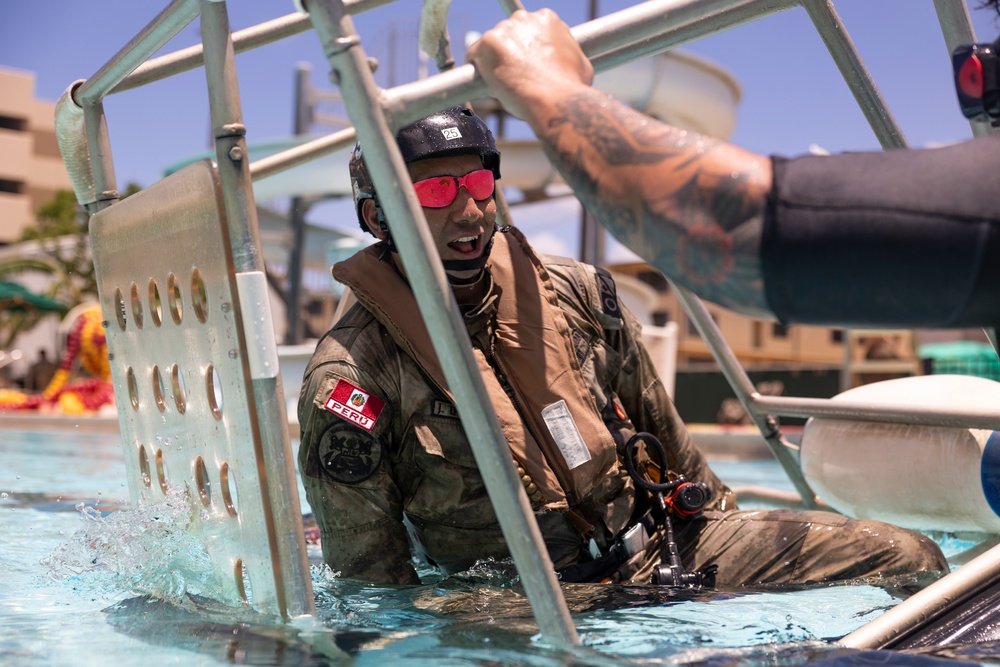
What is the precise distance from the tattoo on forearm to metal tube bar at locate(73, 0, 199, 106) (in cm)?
84

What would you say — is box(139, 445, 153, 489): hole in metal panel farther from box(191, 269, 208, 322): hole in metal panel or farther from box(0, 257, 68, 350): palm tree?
box(0, 257, 68, 350): palm tree

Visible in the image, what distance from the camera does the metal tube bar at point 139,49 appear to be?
2.00 metres

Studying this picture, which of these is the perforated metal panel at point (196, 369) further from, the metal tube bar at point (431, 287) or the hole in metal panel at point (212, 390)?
the metal tube bar at point (431, 287)

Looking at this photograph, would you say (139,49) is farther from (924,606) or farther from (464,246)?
(924,606)

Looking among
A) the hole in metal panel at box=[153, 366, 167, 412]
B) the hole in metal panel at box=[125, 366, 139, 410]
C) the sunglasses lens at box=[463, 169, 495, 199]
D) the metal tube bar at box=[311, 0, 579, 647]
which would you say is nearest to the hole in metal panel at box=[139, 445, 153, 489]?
the hole in metal panel at box=[125, 366, 139, 410]

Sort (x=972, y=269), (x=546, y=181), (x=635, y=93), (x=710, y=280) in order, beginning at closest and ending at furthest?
(x=972, y=269) < (x=710, y=280) < (x=635, y=93) < (x=546, y=181)

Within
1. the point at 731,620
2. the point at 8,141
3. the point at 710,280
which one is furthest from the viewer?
the point at 8,141

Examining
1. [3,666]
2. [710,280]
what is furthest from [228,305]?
[710,280]

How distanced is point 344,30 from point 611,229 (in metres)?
0.49

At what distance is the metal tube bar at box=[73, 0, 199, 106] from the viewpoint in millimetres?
1996

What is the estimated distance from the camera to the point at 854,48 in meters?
2.67

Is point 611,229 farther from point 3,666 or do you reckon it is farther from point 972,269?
point 3,666

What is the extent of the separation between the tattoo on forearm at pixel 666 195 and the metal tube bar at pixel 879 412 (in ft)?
4.83

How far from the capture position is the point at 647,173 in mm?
1483
